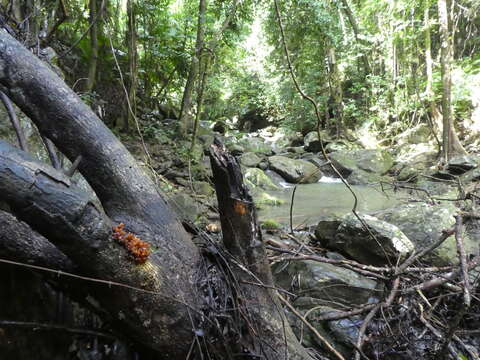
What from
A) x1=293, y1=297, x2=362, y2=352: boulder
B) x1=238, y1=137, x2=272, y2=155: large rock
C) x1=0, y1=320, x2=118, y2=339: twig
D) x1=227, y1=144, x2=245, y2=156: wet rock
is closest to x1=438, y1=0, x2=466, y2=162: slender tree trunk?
x1=238, y1=137, x2=272, y2=155: large rock

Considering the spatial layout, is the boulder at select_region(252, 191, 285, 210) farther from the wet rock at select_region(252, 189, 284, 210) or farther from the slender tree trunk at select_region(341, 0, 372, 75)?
the slender tree trunk at select_region(341, 0, 372, 75)

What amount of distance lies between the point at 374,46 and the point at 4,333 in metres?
15.4

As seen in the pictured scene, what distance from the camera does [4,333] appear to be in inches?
49.4

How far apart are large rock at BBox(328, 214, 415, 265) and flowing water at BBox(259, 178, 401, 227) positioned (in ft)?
5.63

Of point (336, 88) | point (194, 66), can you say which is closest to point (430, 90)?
point (336, 88)

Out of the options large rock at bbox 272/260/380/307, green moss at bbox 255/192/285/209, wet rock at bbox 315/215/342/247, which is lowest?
green moss at bbox 255/192/285/209

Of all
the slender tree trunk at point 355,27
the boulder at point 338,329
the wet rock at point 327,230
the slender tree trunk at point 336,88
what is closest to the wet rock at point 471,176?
the wet rock at point 327,230

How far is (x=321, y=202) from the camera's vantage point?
23.2 feet

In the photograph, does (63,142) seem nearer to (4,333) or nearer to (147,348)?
(4,333)

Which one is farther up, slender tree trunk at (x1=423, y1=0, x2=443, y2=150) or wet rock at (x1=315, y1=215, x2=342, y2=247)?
slender tree trunk at (x1=423, y1=0, x2=443, y2=150)

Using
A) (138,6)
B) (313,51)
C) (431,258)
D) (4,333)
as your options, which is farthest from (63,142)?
(313,51)

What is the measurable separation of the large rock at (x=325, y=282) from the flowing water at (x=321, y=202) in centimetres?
221

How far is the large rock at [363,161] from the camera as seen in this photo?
981cm

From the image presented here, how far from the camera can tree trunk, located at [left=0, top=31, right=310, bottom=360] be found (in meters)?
1.15
